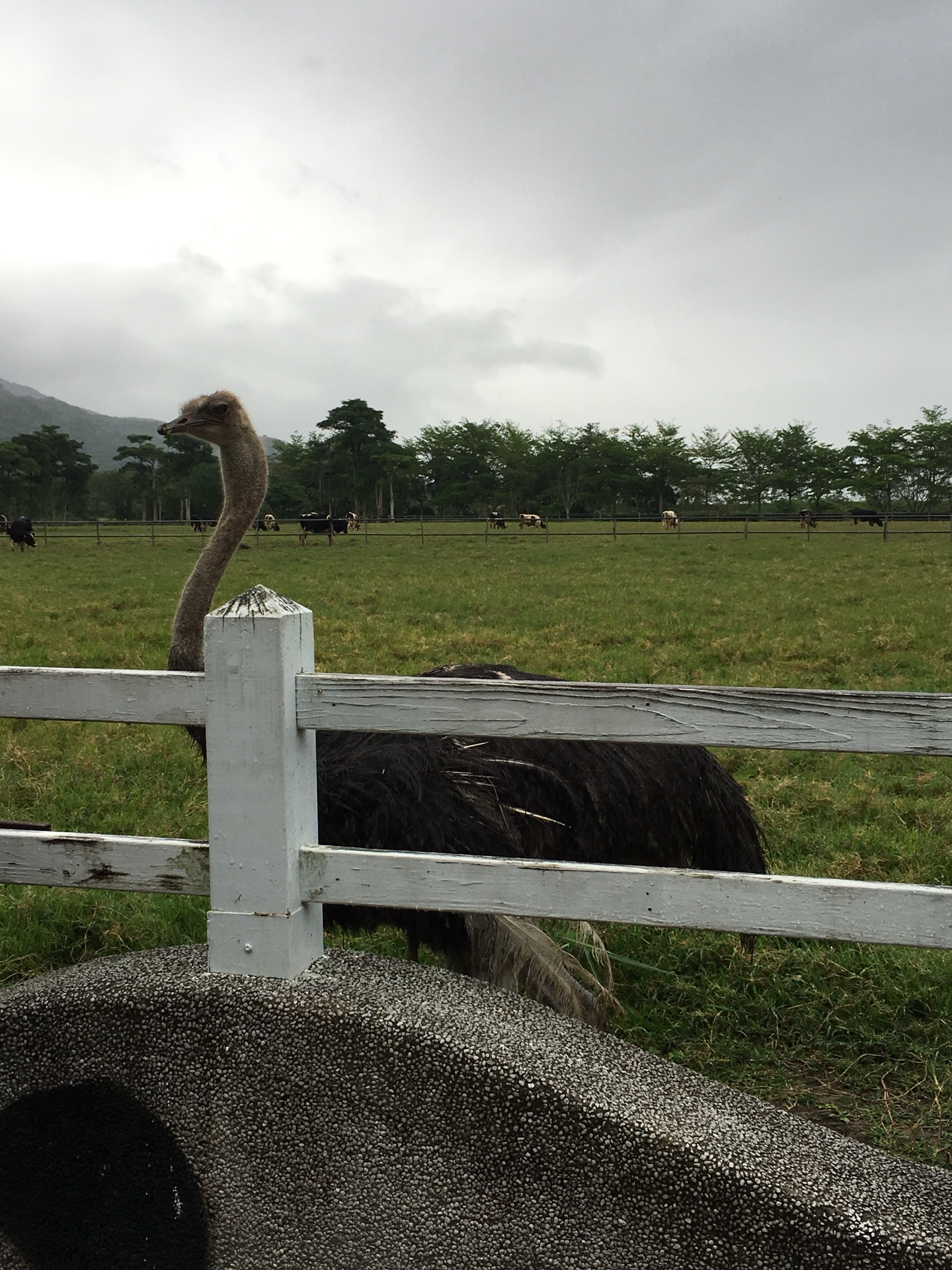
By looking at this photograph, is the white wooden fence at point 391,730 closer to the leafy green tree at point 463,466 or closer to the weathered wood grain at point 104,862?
the weathered wood grain at point 104,862

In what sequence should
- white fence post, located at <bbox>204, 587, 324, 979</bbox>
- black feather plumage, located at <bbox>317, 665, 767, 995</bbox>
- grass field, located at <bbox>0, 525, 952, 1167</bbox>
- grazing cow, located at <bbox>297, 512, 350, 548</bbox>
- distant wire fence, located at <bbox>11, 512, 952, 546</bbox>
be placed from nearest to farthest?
white fence post, located at <bbox>204, 587, 324, 979</bbox>, black feather plumage, located at <bbox>317, 665, 767, 995</bbox>, grass field, located at <bbox>0, 525, 952, 1167</bbox>, distant wire fence, located at <bbox>11, 512, 952, 546</bbox>, grazing cow, located at <bbox>297, 512, 350, 548</bbox>

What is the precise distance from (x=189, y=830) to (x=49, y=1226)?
3.14 metres

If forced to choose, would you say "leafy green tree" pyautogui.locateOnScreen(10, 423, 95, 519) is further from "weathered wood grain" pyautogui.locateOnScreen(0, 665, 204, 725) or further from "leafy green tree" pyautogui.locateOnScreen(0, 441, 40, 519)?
"weathered wood grain" pyautogui.locateOnScreen(0, 665, 204, 725)

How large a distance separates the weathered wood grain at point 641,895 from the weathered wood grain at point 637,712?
0.29 meters

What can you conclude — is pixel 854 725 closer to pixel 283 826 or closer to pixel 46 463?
pixel 283 826

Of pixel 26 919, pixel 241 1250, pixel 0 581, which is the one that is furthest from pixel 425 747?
pixel 0 581

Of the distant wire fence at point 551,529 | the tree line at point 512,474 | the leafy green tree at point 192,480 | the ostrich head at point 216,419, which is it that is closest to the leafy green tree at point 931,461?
the tree line at point 512,474

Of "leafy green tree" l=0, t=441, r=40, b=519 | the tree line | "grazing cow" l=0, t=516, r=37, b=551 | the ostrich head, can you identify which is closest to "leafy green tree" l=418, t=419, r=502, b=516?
the tree line

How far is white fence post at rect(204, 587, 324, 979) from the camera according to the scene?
2316 mm

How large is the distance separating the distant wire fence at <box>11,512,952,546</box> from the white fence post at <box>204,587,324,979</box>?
34494 millimetres

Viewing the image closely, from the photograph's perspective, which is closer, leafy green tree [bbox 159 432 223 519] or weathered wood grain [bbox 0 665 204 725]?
weathered wood grain [bbox 0 665 204 725]

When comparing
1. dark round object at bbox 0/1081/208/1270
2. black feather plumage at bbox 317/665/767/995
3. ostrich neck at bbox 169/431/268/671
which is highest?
ostrich neck at bbox 169/431/268/671

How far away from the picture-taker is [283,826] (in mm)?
2334

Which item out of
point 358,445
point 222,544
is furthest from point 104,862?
point 358,445
